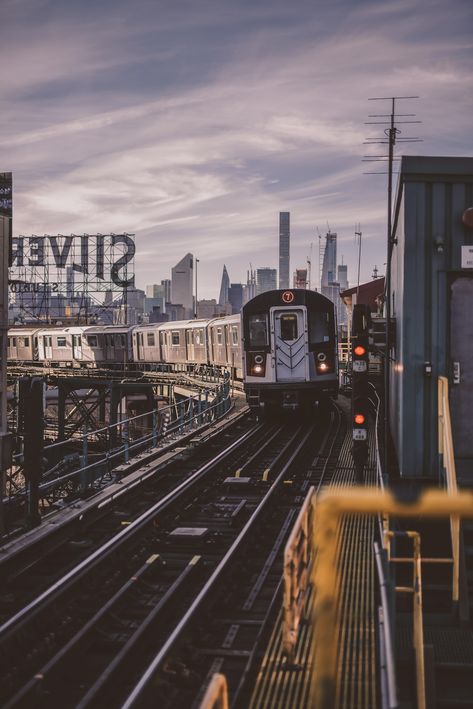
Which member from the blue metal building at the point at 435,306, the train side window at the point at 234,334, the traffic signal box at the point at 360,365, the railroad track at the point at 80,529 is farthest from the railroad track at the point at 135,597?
the train side window at the point at 234,334

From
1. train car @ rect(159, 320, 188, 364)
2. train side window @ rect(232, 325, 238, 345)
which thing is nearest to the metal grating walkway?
train side window @ rect(232, 325, 238, 345)

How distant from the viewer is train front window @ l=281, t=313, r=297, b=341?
64.9 feet

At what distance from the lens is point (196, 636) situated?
641cm

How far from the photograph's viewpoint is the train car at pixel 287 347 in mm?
19750

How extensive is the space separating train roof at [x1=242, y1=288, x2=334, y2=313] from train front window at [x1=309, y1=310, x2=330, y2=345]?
0.28 metres

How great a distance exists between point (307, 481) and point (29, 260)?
2394 inches

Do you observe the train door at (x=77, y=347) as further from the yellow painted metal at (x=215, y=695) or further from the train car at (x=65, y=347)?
the yellow painted metal at (x=215, y=695)

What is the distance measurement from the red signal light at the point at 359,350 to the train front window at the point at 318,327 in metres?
9.78

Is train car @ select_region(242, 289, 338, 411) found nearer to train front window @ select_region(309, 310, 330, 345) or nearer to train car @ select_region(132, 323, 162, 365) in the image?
train front window @ select_region(309, 310, 330, 345)

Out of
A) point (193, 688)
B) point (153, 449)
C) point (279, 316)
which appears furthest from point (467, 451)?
point (279, 316)

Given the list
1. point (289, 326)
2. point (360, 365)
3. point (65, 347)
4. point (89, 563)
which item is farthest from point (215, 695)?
point (65, 347)

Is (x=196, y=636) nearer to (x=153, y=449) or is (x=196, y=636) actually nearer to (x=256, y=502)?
(x=256, y=502)

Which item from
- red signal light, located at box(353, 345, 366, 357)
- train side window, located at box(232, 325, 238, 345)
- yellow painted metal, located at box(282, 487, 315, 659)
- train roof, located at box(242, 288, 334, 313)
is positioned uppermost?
train roof, located at box(242, 288, 334, 313)

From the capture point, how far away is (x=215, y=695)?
3250 millimetres
